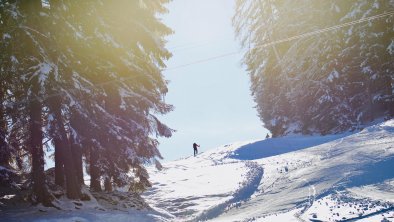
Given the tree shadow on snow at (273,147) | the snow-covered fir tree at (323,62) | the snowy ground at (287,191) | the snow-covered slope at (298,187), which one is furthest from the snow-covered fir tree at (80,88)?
the snow-covered fir tree at (323,62)

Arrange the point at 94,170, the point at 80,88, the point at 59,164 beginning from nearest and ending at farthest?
1. the point at 80,88
2. the point at 59,164
3. the point at 94,170

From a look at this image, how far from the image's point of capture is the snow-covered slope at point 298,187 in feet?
32.3

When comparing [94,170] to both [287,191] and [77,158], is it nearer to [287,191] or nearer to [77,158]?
[77,158]

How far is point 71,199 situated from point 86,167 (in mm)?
5247

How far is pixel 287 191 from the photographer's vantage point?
13617 millimetres

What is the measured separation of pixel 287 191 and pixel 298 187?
1.27ft

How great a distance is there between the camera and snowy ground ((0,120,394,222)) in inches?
391

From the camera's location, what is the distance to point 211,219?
40.7 feet

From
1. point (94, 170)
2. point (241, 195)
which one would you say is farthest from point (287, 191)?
point (94, 170)

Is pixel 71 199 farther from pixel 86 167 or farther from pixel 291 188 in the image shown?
pixel 291 188

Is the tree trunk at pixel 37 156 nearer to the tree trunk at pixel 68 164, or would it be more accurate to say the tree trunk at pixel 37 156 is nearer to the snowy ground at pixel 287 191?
the snowy ground at pixel 287 191

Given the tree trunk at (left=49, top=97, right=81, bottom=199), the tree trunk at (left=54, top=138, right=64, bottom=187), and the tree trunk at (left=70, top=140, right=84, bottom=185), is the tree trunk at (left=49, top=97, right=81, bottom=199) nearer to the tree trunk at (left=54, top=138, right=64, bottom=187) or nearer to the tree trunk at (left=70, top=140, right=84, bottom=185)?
the tree trunk at (left=54, top=138, right=64, bottom=187)

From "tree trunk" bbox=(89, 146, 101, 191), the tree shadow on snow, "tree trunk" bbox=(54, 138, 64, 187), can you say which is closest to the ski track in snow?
"tree trunk" bbox=(89, 146, 101, 191)

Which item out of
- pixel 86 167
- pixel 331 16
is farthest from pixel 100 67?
pixel 331 16
